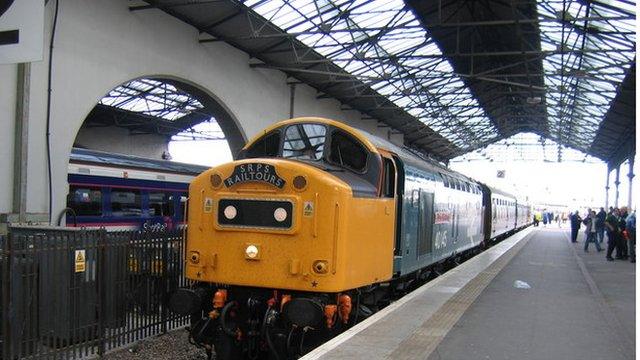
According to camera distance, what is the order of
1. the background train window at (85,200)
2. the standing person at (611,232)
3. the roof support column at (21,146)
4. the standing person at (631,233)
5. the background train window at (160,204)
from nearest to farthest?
the roof support column at (21,146) < the background train window at (85,200) < the standing person at (631,233) < the background train window at (160,204) < the standing person at (611,232)

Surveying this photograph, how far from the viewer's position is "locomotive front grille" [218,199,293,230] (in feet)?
21.2

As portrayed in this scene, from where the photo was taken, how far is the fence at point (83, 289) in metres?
6.25

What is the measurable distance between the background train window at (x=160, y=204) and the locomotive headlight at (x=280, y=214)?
37.5ft

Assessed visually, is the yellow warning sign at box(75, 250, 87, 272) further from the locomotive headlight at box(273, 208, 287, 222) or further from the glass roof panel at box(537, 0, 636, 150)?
the glass roof panel at box(537, 0, 636, 150)

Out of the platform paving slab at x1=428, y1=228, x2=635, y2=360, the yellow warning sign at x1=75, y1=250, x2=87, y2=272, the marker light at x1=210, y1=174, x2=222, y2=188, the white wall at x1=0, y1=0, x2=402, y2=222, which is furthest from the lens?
the white wall at x1=0, y1=0, x2=402, y2=222

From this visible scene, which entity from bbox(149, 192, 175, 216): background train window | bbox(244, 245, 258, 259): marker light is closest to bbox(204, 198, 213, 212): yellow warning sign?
bbox(244, 245, 258, 259): marker light

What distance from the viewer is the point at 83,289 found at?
7.20 meters

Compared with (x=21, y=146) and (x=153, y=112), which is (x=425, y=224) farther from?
(x=153, y=112)

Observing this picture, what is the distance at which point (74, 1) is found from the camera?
43.0ft

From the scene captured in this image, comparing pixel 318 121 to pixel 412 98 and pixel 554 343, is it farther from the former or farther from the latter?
pixel 412 98

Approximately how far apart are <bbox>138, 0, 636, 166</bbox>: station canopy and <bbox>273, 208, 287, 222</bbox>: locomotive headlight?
10527 mm

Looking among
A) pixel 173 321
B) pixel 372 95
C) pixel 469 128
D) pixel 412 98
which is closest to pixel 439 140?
pixel 469 128

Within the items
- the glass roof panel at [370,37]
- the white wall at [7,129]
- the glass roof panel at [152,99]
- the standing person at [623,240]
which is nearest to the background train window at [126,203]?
the white wall at [7,129]

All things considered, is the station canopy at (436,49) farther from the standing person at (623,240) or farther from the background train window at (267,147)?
the background train window at (267,147)
